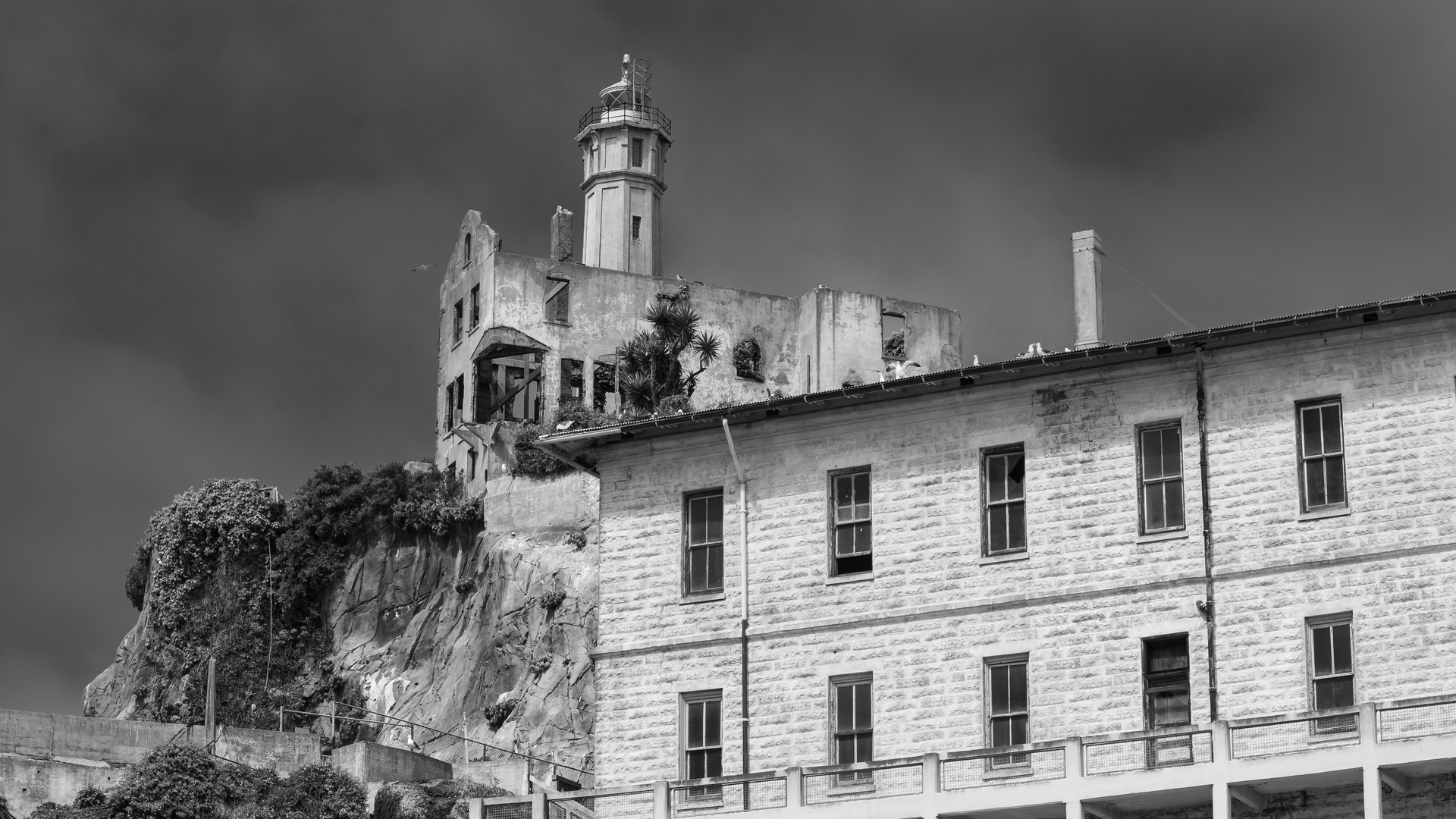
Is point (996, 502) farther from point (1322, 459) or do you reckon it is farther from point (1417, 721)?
point (1417, 721)

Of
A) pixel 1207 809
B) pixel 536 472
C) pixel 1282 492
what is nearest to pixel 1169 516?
pixel 1282 492

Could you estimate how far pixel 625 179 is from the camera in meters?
94.4

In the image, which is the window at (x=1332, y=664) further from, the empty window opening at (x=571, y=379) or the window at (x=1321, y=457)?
the empty window opening at (x=571, y=379)

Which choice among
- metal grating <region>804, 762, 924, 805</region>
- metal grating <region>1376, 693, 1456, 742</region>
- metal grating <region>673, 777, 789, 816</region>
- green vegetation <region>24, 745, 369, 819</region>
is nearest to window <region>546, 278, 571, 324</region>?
green vegetation <region>24, 745, 369, 819</region>

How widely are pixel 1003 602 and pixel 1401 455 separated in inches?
279

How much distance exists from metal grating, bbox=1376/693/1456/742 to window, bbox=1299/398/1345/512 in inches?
156

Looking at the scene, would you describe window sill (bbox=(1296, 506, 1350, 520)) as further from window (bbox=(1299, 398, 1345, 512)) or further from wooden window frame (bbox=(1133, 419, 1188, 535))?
wooden window frame (bbox=(1133, 419, 1188, 535))

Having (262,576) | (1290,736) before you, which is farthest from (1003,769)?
(262,576)

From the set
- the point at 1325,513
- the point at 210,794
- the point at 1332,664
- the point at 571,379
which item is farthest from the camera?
the point at 571,379

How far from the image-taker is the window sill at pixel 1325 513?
40.6 m

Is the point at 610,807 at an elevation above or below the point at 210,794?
below

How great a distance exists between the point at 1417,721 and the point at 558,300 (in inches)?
1966

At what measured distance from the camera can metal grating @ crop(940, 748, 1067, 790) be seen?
4088 centimetres

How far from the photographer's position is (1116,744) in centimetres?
4053
